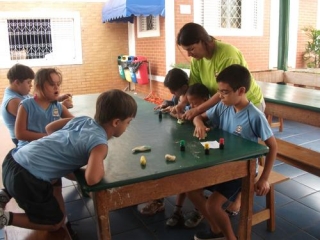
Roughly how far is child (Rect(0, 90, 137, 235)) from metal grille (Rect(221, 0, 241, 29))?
6696mm

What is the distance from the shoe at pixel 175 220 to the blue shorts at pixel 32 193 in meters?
1.04

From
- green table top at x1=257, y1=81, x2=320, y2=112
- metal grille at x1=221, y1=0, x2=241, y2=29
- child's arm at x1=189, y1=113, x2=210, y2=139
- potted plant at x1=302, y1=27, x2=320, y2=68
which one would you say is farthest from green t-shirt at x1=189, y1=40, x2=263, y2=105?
potted plant at x1=302, y1=27, x2=320, y2=68

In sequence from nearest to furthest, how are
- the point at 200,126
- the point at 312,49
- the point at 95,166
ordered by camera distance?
the point at 95,166
the point at 200,126
the point at 312,49

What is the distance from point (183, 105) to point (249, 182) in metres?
1.08

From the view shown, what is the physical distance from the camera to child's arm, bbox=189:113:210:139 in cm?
228

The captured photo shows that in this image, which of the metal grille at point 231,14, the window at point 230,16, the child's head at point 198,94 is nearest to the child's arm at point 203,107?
the child's head at point 198,94

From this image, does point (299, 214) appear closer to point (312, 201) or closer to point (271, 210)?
point (312, 201)

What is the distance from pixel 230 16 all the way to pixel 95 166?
286 inches

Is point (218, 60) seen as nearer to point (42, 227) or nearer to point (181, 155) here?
point (181, 155)

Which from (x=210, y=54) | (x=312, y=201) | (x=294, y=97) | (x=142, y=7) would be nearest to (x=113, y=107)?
(x=210, y=54)

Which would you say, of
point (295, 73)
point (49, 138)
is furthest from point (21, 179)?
point (295, 73)

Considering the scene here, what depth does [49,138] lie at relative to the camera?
1.90 metres

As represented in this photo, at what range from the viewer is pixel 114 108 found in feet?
5.82

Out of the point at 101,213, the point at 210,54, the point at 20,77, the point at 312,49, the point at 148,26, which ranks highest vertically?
the point at 148,26
